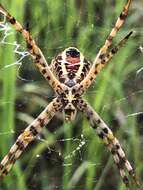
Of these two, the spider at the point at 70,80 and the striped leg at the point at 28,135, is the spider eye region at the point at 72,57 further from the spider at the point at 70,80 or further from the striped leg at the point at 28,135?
the striped leg at the point at 28,135

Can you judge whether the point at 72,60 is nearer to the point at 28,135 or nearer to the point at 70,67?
the point at 70,67

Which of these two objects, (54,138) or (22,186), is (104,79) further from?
(22,186)

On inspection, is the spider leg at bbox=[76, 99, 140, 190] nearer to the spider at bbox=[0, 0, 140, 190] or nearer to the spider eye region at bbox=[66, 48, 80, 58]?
the spider at bbox=[0, 0, 140, 190]

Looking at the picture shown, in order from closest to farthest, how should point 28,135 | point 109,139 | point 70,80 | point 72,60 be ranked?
point 72,60 < point 70,80 < point 28,135 < point 109,139

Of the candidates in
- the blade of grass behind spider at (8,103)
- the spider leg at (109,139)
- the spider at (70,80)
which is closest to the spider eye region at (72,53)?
the spider at (70,80)

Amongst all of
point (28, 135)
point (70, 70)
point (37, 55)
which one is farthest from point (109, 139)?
point (37, 55)

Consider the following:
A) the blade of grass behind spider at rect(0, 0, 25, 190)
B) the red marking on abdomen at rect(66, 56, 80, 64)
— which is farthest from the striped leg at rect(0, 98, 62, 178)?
the red marking on abdomen at rect(66, 56, 80, 64)

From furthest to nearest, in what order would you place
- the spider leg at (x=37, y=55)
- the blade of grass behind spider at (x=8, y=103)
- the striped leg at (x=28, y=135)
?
the blade of grass behind spider at (x=8, y=103) → the striped leg at (x=28, y=135) → the spider leg at (x=37, y=55)
